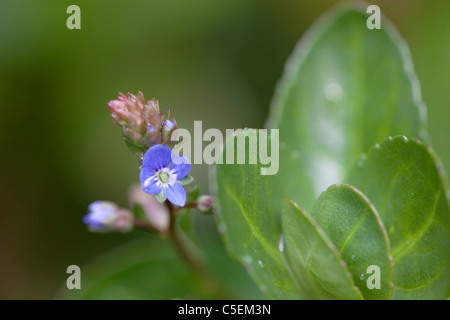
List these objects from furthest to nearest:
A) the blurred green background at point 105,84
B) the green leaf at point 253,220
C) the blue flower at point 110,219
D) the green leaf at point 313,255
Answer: the blurred green background at point 105,84, the blue flower at point 110,219, the green leaf at point 253,220, the green leaf at point 313,255

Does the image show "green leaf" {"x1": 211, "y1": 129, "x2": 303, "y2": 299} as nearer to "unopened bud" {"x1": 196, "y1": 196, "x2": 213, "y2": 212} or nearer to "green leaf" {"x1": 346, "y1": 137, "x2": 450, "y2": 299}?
"unopened bud" {"x1": 196, "y1": 196, "x2": 213, "y2": 212}

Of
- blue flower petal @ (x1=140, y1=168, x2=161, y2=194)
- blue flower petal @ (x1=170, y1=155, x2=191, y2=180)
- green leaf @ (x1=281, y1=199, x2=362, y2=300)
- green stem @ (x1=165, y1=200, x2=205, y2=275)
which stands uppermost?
blue flower petal @ (x1=170, y1=155, x2=191, y2=180)

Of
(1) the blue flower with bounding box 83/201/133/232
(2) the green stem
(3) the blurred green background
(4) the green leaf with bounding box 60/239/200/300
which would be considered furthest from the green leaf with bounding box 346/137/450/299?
(3) the blurred green background

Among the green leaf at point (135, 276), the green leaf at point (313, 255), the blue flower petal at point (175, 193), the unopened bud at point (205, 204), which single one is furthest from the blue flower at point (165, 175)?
the green leaf at point (135, 276)

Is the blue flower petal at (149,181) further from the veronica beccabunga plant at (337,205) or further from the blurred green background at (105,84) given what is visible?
the blurred green background at (105,84)
